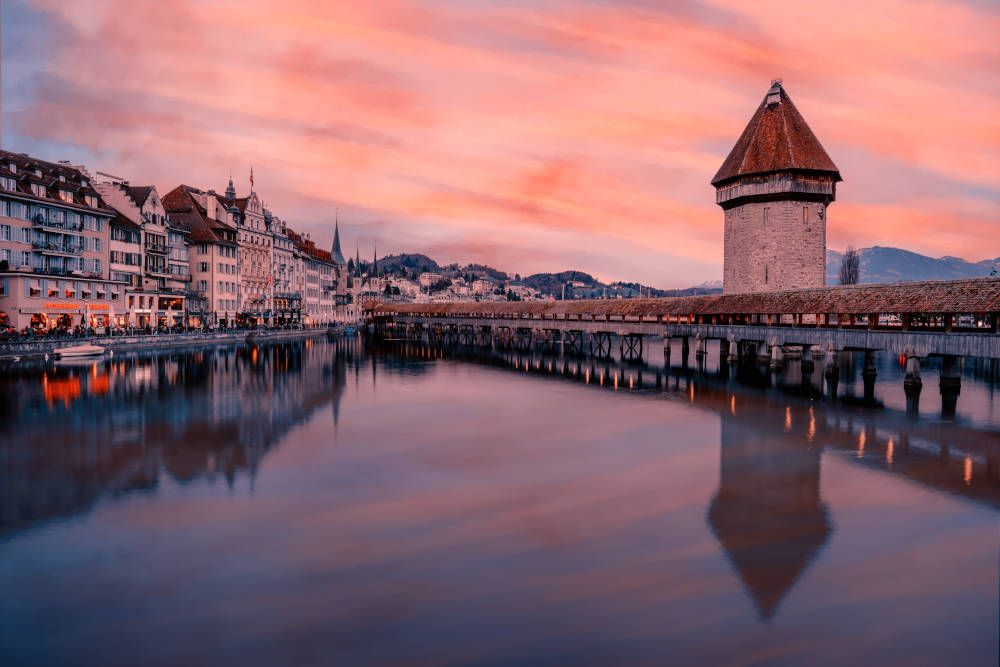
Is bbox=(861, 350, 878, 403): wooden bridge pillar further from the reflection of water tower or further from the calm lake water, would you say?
the reflection of water tower

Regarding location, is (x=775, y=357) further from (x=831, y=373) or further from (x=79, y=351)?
(x=79, y=351)

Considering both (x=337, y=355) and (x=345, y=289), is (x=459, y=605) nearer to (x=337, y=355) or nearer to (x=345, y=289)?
(x=337, y=355)

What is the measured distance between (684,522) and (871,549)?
3409mm

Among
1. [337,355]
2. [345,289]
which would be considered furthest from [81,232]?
[345,289]

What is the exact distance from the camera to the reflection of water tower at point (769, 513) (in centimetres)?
1107

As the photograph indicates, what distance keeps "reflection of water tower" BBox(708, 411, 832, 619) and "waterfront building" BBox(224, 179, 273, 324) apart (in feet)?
248

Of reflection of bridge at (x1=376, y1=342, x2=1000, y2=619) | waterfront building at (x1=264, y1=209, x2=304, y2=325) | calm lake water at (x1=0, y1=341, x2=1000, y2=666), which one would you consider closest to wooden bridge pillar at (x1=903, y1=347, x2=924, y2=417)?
reflection of bridge at (x1=376, y1=342, x2=1000, y2=619)

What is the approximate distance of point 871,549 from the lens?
486 inches

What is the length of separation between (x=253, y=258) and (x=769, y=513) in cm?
8807

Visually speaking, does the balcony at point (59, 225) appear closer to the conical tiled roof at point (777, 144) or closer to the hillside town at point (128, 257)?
the hillside town at point (128, 257)

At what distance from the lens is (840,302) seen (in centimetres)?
3784

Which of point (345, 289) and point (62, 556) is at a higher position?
point (345, 289)

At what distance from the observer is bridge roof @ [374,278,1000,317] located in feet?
96.3

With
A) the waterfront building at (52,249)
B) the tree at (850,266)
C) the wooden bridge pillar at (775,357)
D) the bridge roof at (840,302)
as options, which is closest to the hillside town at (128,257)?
the waterfront building at (52,249)
